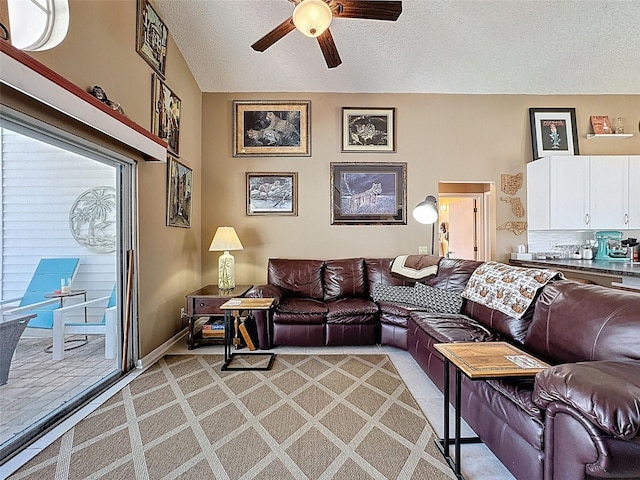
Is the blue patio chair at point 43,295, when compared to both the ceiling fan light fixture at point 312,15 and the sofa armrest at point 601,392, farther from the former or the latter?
the sofa armrest at point 601,392

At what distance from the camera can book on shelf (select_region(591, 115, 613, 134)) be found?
442cm

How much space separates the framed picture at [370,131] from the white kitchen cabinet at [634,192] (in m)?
3.04

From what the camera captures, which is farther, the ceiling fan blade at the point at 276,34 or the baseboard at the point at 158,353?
the baseboard at the point at 158,353

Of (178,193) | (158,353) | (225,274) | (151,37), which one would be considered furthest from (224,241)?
(151,37)

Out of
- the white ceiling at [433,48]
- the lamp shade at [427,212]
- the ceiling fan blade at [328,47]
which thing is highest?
the white ceiling at [433,48]

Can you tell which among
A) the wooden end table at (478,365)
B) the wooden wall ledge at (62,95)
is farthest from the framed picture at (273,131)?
the wooden end table at (478,365)

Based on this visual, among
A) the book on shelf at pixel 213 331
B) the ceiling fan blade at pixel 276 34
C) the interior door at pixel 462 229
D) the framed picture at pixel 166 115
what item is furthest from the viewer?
the interior door at pixel 462 229

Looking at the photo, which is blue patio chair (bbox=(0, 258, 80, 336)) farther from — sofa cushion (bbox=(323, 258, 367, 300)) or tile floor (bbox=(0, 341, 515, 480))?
sofa cushion (bbox=(323, 258, 367, 300))

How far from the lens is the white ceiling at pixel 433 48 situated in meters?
3.28

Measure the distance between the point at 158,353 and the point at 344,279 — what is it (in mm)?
2248

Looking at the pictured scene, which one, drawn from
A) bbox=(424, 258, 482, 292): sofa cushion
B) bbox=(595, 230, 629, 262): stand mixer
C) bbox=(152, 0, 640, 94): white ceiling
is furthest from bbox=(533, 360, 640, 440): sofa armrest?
bbox=(595, 230, 629, 262): stand mixer

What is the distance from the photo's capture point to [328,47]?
8.79ft

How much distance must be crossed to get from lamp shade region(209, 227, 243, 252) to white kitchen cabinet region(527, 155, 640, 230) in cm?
412

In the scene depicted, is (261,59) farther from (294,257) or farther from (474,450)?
(474,450)
